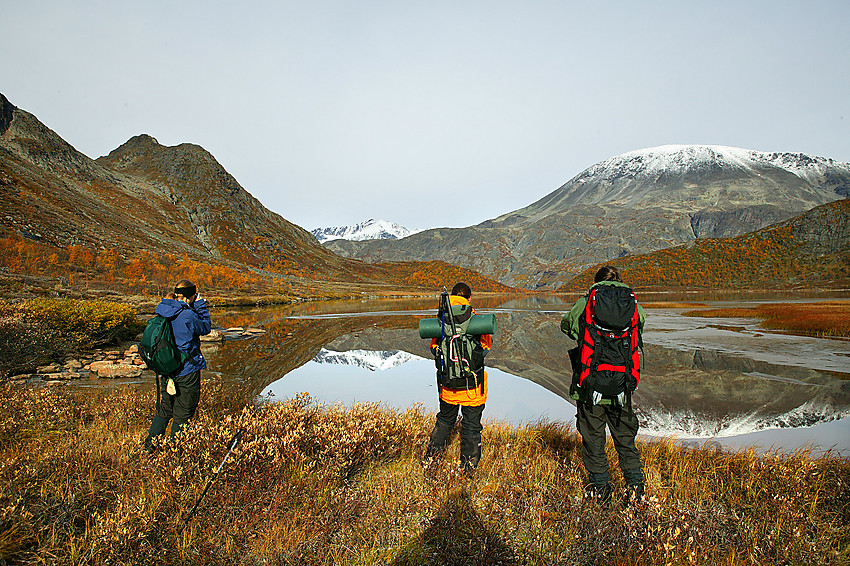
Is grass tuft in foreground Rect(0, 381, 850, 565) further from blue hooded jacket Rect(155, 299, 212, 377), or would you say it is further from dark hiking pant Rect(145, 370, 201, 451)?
blue hooded jacket Rect(155, 299, 212, 377)

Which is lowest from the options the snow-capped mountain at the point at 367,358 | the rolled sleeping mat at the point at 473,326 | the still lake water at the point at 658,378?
the snow-capped mountain at the point at 367,358

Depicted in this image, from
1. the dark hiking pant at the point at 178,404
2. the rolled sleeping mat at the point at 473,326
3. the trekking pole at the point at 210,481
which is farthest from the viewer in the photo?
the dark hiking pant at the point at 178,404

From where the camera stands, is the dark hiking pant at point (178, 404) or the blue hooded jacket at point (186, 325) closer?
the blue hooded jacket at point (186, 325)

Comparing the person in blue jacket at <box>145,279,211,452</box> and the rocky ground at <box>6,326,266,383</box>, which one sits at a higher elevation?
the person in blue jacket at <box>145,279,211,452</box>

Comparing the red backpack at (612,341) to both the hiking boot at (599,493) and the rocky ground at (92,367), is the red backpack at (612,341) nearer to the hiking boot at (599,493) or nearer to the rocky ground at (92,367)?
the hiking boot at (599,493)

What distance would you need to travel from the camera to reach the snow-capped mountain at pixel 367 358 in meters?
15.5

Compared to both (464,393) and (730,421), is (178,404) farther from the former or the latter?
(730,421)

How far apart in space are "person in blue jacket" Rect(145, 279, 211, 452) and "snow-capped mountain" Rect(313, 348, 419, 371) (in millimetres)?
9406

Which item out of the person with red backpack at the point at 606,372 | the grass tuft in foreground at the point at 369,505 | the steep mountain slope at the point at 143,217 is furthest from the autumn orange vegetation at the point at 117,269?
the person with red backpack at the point at 606,372

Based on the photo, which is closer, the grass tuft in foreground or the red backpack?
the grass tuft in foreground

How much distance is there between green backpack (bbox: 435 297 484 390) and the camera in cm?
494

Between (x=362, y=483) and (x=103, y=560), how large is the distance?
2546 millimetres

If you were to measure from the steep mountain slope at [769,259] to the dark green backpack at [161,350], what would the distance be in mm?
99725

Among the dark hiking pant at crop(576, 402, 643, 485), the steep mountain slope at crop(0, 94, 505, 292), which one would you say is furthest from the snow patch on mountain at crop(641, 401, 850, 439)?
the steep mountain slope at crop(0, 94, 505, 292)
